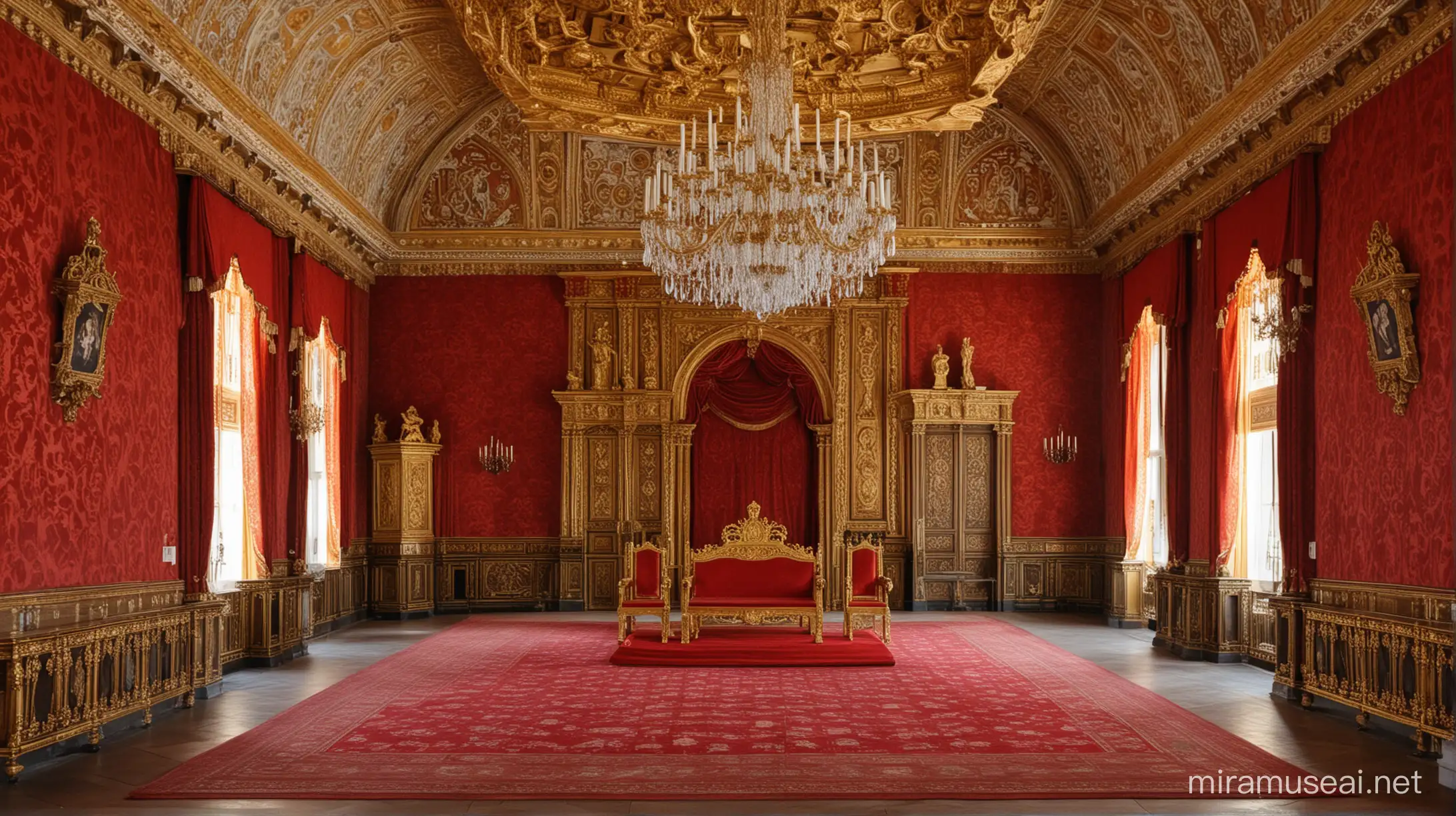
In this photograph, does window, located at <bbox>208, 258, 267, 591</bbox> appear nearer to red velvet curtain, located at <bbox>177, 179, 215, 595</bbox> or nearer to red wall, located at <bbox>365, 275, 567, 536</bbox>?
red velvet curtain, located at <bbox>177, 179, 215, 595</bbox>

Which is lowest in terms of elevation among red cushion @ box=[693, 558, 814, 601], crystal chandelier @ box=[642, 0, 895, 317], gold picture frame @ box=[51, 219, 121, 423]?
red cushion @ box=[693, 558, 814, 601]

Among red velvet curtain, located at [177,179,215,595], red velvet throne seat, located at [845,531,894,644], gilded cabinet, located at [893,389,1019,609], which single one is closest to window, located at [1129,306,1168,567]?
gilded cabinet, located at [893,389,1019,609]

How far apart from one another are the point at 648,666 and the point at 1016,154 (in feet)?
31.7

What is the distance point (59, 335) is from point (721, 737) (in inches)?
205

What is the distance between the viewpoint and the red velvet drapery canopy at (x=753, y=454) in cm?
1755

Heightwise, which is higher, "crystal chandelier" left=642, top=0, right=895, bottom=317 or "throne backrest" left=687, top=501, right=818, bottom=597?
"crystal chandelier" left=642, top=0, right=895, bottom=317

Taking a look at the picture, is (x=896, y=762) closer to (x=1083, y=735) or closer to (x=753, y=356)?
(x=1083, y=735)

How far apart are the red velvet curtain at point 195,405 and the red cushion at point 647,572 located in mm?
4580

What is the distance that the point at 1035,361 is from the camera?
1727 cm

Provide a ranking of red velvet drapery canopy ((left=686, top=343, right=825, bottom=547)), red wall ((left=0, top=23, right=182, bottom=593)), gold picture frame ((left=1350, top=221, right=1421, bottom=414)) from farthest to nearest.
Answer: red velvet drapery canopy ((left=686, top=343, right=825, bottom=547)) < gold picture frame ((left=1350, top=221, right=1421, bottom=414)) < red wall ((left=0, top=23, right=182, bottom=593))

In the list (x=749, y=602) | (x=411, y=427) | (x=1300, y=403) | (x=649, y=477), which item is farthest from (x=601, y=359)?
(x=1300, y=403)

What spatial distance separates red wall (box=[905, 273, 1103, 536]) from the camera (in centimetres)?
1716

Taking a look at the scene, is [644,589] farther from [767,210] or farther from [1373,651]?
[1373,651]

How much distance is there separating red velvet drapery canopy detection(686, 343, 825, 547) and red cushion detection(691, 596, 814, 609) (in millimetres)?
4883
